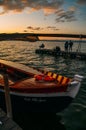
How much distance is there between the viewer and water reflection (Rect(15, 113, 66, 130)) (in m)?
12.5

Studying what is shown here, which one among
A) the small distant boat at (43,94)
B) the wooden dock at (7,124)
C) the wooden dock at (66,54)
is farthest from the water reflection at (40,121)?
the wooden dock at (66,54)

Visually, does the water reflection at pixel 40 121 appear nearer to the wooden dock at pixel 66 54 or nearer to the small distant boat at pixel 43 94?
the small distant boat at pixel 43 94

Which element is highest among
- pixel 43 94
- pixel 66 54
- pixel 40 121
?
pixel 43 94

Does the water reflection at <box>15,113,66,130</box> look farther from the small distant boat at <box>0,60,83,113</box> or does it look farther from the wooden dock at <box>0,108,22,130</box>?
the wooden dock at <box>0,108,22,130</box>

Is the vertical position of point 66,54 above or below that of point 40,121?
below

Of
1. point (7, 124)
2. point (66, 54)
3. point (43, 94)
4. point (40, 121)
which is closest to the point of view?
point (7, 124)

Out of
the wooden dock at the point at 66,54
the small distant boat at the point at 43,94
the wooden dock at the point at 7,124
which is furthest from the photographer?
the wooden dock at the point at 66,54

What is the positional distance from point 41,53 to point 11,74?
133ft

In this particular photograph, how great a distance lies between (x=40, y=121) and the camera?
42.7ft

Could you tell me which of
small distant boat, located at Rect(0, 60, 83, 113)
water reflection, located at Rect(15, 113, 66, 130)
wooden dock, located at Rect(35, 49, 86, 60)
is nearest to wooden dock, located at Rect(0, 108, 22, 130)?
small distant boat, located at Rect(0, 60, 83, 113)

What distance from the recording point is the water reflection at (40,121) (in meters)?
12.5

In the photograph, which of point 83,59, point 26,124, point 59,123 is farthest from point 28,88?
point 83,59

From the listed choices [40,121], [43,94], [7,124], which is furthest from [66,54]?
[7,124]

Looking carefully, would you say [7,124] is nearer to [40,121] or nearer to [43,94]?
[43,94]
